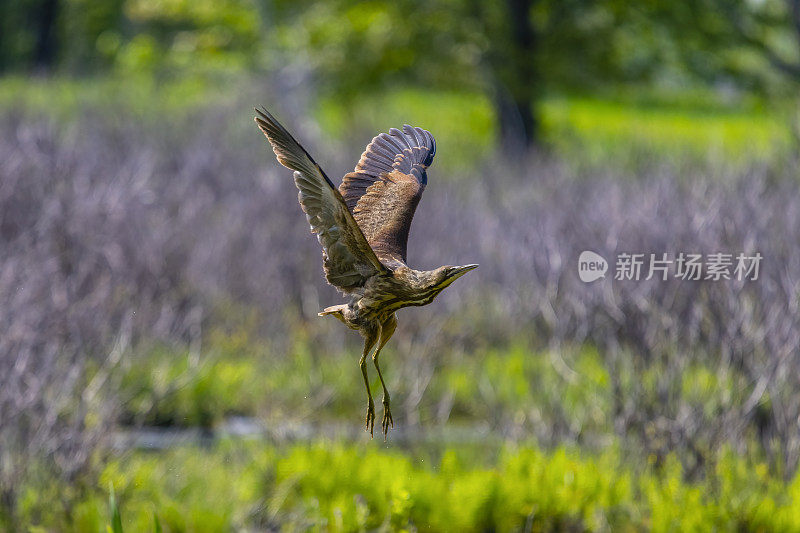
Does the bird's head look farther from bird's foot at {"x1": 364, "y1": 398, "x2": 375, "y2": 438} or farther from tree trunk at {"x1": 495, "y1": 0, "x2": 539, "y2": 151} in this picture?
tree trunk at {"x1": 495, "y1": 0, "x2": 539, "y2": 151}

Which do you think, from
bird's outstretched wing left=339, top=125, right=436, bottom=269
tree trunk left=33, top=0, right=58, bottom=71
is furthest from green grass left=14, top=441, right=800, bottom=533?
tree trunk left=33, top=0, right=58, bottom=71

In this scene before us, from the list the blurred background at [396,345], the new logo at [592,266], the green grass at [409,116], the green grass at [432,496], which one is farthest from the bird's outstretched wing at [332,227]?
the green grass at [409,116]

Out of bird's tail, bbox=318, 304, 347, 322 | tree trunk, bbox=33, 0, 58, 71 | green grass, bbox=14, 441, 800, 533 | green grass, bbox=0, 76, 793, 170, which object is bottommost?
green grass, bbox=14, 441, 800, 533

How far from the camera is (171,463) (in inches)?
217

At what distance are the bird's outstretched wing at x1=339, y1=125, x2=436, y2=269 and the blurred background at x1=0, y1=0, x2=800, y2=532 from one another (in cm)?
58

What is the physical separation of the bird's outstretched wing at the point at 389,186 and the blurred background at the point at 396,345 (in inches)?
22.8

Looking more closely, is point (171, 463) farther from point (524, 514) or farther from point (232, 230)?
point (232, 230)

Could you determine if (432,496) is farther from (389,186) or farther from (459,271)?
(459,271)

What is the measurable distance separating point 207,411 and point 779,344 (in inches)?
151

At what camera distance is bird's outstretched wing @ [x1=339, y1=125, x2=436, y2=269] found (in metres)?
1.06

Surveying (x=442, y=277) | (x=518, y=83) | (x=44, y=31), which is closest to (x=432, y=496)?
(x=442, y=277)

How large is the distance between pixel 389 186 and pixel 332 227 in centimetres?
21

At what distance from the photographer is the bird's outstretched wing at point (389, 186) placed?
1056 millimetres

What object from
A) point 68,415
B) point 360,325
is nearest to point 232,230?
point 68,415
